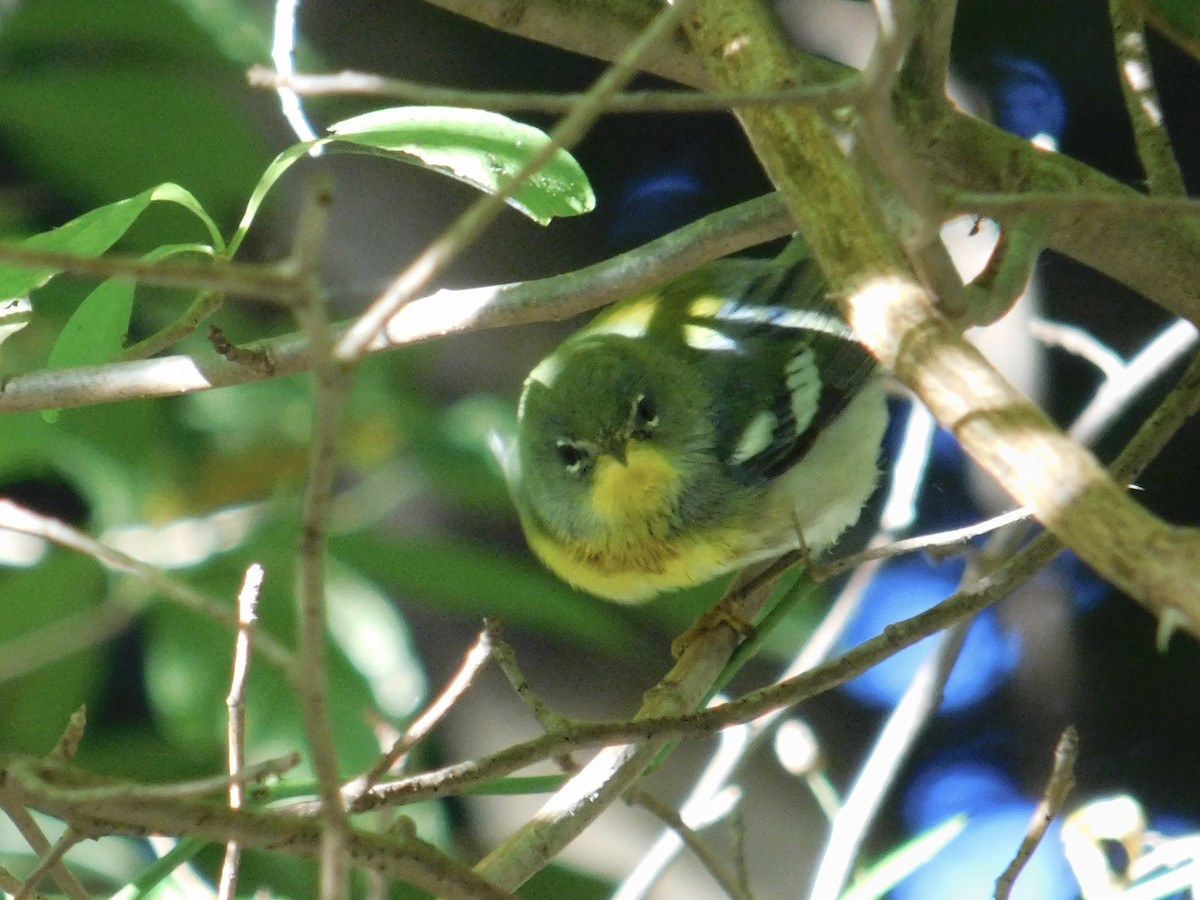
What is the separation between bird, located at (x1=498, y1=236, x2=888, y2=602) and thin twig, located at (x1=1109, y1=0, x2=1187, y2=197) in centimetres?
76

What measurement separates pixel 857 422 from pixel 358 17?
134cm

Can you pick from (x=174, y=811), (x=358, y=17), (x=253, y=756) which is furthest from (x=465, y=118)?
(x=358, y=17)

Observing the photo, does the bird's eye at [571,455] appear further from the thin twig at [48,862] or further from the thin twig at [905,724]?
the thin twig at [48,862]

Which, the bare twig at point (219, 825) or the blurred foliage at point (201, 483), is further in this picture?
the blurred foliage at point (201, 483)

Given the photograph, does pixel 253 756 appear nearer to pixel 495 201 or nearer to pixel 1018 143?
pixel 1018 143

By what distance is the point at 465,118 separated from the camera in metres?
1.22

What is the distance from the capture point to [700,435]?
2109 mm

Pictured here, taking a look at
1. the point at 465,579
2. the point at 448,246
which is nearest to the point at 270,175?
the point at 448,246

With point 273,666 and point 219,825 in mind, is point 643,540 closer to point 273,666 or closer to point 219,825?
point 273,666

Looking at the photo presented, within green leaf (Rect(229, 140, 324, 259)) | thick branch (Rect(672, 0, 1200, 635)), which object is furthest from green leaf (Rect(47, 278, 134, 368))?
thick branch (Rect(672, 0, 1200, 635))

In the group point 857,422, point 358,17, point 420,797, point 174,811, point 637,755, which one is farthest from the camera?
point 358,17

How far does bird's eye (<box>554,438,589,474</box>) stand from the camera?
6.77 ft

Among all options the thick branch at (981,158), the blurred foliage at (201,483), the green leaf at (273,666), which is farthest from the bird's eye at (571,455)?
the thick branch at (981,158)

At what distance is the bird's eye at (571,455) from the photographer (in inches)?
81.3
